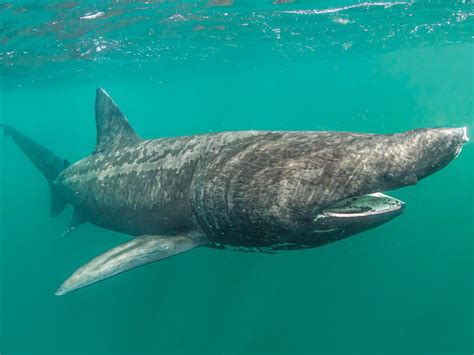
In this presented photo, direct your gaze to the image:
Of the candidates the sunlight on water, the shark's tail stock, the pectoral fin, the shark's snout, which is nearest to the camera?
the shark's snout

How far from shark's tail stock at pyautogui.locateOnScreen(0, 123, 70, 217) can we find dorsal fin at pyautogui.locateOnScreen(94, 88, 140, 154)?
2216 millimetres

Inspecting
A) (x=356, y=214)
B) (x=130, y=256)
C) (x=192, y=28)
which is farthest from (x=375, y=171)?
(x=192, y=28)

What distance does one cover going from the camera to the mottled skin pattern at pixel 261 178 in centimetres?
426

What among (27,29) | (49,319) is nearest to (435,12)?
(27,29)

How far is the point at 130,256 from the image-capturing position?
5.85 metres

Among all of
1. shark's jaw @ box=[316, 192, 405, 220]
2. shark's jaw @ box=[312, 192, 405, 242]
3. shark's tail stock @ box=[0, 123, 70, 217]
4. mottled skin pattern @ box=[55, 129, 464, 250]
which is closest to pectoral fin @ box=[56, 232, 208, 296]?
mottled skin pattern @ box=[55, 129, 464, 250]

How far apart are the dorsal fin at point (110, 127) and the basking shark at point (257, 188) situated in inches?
60.3

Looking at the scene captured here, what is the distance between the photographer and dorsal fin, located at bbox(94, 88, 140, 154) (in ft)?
31.7

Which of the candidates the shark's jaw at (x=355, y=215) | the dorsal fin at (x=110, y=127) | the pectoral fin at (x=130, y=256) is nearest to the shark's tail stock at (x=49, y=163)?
the dorsal fin at (x=110, y=127)

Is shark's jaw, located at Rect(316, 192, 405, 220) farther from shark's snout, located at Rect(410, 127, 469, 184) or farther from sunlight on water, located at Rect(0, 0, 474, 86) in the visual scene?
sunlight on water, located at Rect(0, 0, 474, 86)

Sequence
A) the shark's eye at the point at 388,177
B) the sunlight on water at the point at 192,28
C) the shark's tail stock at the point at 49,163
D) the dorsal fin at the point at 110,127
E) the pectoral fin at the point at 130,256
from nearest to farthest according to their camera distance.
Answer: the shark's eye at the point at 388,177
the pectoral fin at the point at 130,256
the dorsal fin at the point at 110,127
the shark's tail stock at the point at 49,163
the sunlight on water at the point at 192,28

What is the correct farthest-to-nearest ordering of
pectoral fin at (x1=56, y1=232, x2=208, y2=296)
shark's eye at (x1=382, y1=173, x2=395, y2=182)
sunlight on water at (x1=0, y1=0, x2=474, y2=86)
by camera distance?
sunlight on water at (x1=0, y1=0, x2=474, y2=86) → pectoral fin at (x1=56, y1=232, x2=208, y2=296) → shark's eye at (x1=382, y1=173, x2=395, y2=182)

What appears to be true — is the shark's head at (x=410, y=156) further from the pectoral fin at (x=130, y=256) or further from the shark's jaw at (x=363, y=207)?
the pectoral fin at (x=130, y=256)

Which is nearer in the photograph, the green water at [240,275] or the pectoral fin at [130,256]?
the pectoral fin at [130,256]
